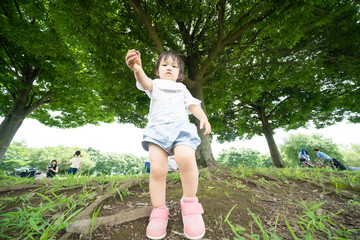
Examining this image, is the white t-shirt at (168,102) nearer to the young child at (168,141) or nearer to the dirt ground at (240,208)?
the young child at (168,141)

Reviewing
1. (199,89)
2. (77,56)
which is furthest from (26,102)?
(199,89)

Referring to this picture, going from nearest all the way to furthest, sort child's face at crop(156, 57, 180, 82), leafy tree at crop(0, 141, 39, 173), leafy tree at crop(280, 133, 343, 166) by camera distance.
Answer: child's face at crop(156, 57, 180, 82)
leafy tree at crop(0, 141, 39, 173)
leafy tree at crop(280, 133, 343, 166)

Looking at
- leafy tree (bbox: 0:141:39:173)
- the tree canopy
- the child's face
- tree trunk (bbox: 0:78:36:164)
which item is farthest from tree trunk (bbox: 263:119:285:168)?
leafy tree (bbox: 0:141:39:173)

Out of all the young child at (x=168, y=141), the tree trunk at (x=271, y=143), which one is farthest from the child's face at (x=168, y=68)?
the tree trunk at (x=271, y=143)

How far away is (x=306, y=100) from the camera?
8742mm

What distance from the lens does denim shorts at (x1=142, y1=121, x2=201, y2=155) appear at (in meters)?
1.52

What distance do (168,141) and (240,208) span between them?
1.16 m

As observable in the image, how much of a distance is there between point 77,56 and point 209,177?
803 centimetres

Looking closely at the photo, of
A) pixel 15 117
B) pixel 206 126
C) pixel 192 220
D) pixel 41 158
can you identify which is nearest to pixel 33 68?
pixel 15 117

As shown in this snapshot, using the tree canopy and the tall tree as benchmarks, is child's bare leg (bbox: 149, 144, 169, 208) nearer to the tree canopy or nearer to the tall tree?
the tree canopy

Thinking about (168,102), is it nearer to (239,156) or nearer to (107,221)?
(107,221)

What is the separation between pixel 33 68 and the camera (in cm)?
730

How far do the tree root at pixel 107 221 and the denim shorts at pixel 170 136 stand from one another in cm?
65

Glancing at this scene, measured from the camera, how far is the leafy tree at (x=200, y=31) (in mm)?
3273
